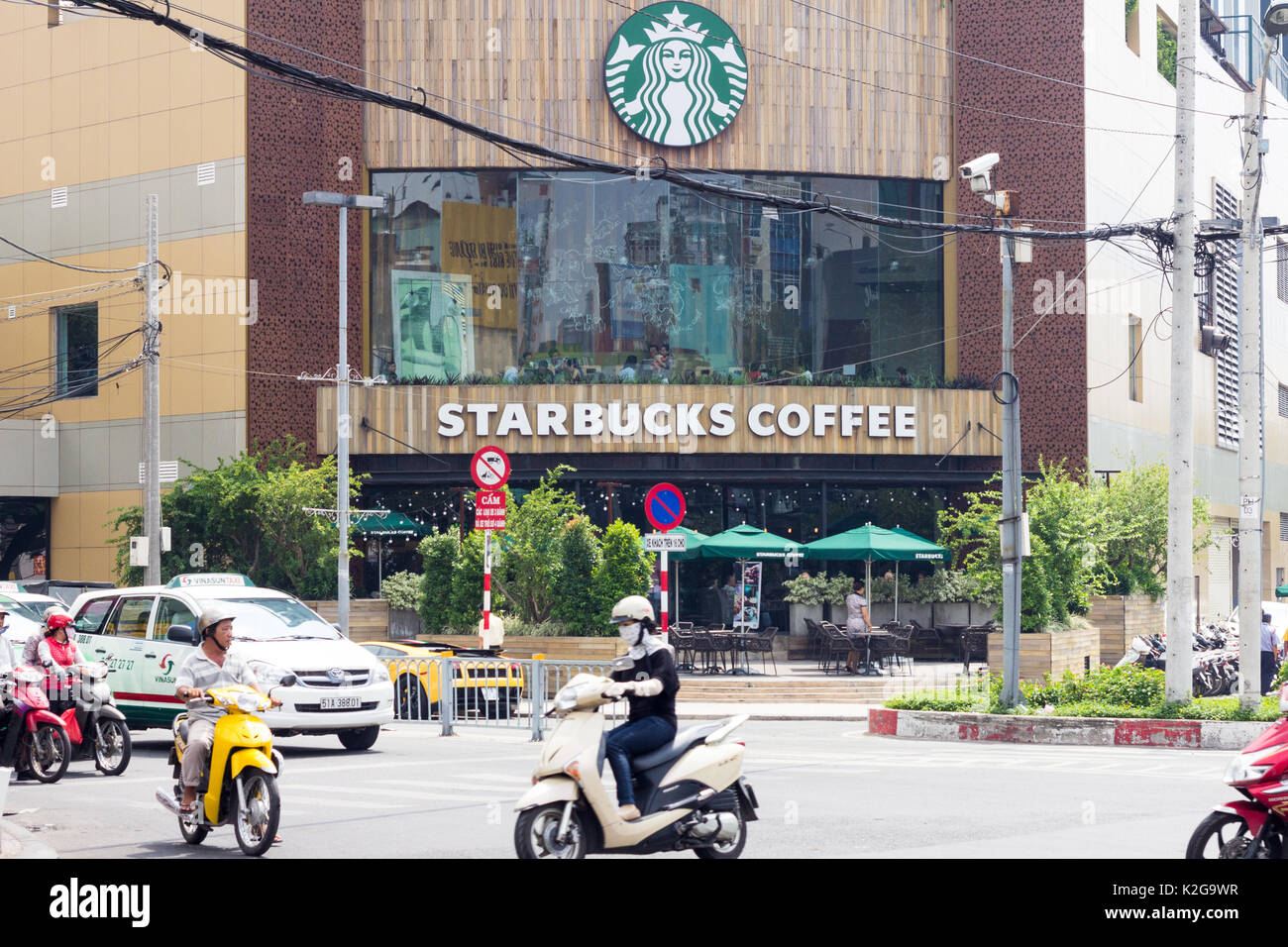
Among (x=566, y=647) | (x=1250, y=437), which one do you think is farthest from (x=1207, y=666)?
(x=566, y=647)

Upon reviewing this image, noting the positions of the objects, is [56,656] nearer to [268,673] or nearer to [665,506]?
[268,673]

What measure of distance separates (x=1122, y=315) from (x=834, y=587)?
12535mm

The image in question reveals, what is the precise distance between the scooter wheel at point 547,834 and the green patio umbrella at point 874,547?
22171mm

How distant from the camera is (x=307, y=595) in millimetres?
32906

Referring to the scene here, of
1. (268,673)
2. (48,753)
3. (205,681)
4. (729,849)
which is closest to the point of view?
(729,849)

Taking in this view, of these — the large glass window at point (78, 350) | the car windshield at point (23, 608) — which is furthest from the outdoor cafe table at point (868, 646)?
the large glass window at point (78, 350)

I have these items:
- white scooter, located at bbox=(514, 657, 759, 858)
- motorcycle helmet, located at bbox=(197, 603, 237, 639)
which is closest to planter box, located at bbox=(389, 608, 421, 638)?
motorcycle helmet, located at bbox=(197, 603, 237, 639)

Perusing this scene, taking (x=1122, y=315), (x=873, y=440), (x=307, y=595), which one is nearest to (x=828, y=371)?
(x=873, y=440)

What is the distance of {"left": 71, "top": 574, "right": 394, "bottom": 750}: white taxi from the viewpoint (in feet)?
58.0

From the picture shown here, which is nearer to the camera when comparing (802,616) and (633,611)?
(633,611)

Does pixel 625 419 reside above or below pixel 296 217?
below

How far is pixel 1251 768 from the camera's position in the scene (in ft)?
28.6

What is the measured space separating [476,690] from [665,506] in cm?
394
